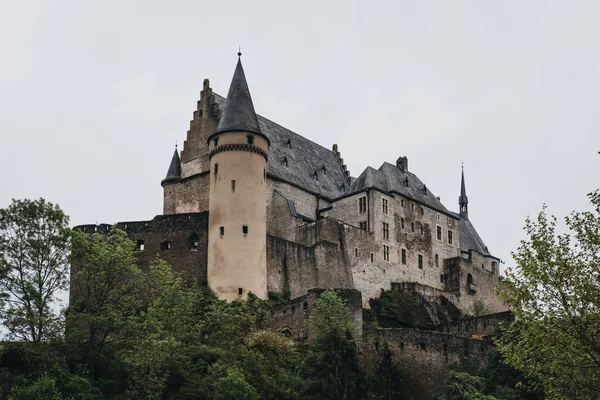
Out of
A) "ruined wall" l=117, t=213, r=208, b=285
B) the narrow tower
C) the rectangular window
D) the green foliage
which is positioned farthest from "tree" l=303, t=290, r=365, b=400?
the rectangular window

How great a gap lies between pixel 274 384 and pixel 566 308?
1883 centimetres

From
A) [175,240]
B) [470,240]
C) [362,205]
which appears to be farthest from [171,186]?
[470,240]

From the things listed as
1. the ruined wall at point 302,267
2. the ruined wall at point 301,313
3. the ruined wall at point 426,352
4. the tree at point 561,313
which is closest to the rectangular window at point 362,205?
the ruined wall at point 302,267

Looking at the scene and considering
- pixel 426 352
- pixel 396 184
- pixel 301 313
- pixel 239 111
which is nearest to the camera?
pixel 301 313

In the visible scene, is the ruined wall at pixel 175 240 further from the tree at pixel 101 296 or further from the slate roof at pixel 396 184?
the slate roof at pixel 396 184

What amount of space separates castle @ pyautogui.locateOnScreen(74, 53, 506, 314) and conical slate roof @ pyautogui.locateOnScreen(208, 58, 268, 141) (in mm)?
95

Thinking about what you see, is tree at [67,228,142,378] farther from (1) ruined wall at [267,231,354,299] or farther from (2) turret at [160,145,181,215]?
(2) turret at [160,145,181,215]

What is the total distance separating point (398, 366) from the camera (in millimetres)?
54562

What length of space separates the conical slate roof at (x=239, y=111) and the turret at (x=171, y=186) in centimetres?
775

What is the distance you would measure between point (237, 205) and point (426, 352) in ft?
51.4

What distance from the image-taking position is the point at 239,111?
66.8 m

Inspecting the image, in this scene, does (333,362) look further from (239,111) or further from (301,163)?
(301,163)

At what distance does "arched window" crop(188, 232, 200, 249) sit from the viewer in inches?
2547

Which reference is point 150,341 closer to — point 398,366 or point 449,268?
point 398,366
